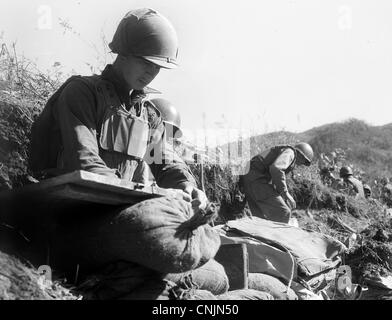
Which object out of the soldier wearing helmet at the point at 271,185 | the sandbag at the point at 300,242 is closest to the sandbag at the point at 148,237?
the sandbag at the point at 300,242

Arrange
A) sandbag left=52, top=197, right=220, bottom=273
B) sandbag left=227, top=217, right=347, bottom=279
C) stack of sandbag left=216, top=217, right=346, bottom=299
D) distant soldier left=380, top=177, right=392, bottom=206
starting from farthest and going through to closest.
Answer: distant soldier left=380, top=177, right=392, bottom=206, sandbag left=227, top=217, right=347, bottom=279, stack of sandbag left=216, top=217, right=346, bottom=299, sandbag left=52, top=197, right=220, bottom=273

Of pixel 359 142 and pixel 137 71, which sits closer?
pixel 137 71

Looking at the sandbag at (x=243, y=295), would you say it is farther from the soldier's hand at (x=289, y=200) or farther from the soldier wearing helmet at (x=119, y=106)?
the soldier's hand at (x=289, y=200)

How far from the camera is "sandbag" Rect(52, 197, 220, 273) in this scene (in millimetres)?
3197

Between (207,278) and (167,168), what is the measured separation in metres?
0.78

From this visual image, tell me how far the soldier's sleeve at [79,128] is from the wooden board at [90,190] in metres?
0.17

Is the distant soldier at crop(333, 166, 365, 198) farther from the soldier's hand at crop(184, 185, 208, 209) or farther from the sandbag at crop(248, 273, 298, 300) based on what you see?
the soldier's hand at crop(184, 185, 208, 209)

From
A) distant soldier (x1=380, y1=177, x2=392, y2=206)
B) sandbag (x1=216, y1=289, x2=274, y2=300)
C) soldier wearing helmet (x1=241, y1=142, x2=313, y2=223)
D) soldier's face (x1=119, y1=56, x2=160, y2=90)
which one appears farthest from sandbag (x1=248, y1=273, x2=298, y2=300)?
distant soldier (x1=380, y1=177, x2=392, y2=206)

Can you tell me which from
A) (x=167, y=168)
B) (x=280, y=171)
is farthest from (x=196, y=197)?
(x=280, y=171)

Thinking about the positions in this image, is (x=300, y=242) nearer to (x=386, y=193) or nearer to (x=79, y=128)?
(x=79, y=128)

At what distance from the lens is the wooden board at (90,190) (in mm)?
3041

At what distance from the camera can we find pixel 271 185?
→ 387 inches

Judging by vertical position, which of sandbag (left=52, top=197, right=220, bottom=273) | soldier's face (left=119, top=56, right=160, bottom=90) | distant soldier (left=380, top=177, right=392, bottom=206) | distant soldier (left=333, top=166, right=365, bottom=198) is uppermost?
soldier's face (left=119, top=56, right=160, bottom=90)

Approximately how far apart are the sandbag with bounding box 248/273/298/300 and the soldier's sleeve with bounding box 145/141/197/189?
836 millimetres
